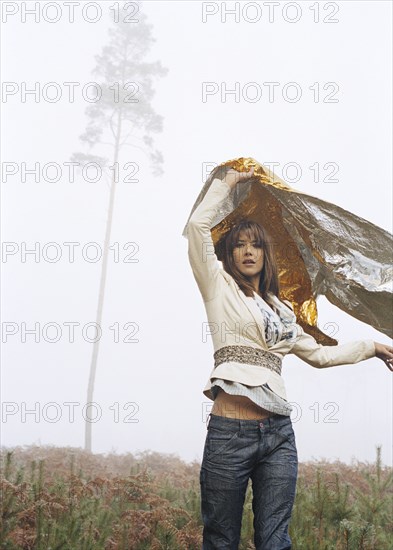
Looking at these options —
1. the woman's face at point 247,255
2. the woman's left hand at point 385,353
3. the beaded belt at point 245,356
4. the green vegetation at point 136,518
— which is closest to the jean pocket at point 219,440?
the beaded belt at point 245,356

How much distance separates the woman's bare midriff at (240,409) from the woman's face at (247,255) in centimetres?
54

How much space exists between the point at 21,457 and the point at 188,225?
6.47 metres

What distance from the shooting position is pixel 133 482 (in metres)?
4.34

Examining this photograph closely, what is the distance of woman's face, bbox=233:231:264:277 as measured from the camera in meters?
2.59

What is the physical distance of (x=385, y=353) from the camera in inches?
108

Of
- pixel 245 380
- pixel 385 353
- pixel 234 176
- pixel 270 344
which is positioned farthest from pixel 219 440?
pixel 234 176

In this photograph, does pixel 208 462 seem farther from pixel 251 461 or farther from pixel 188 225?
pixel 188 225

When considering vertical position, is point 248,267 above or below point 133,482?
above

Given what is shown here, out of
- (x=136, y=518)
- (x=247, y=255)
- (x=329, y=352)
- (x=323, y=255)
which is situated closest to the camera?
(x=247, y=255)

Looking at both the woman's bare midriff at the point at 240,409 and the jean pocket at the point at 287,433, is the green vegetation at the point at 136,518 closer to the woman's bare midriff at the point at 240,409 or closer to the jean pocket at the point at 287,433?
the jean pocket at the point at 287,433

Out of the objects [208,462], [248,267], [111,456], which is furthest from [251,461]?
[111,456]

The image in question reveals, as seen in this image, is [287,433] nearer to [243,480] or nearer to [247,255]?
[243,480]

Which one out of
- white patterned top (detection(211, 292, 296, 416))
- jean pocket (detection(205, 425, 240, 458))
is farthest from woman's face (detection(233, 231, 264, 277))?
jean pocket (detection(205, 425, 240, 458))

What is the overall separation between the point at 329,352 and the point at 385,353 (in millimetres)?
246
